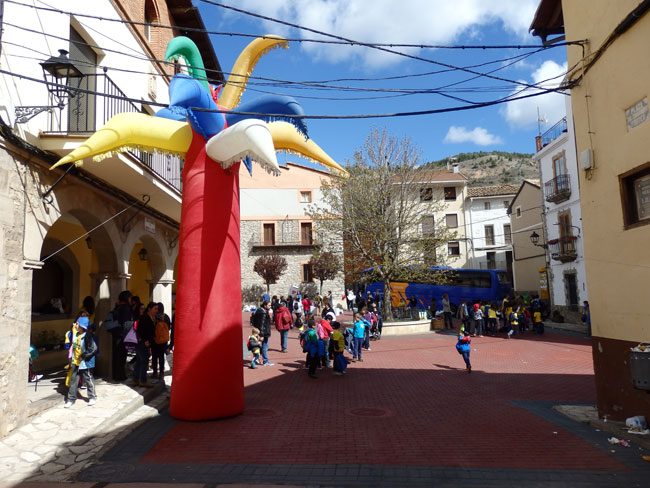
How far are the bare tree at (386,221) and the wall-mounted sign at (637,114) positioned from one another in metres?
14.6

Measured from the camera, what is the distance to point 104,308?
33.2ft

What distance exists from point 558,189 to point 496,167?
100334 millimetres

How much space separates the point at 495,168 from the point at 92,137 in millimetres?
122940

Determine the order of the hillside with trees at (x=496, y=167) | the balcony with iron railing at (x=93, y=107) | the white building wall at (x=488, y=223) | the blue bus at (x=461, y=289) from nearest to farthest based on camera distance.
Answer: the balcony with iron railing at (x=93, y=107), the blue bus at (x=461, y=289), the white building wall at (x=488, y=223), the hillside with trees at (x=496, y=167)

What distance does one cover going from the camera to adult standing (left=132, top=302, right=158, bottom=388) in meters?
9.22

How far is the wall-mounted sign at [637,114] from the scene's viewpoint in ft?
22.1

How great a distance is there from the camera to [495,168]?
392 feet

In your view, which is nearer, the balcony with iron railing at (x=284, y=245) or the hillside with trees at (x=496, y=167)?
the balcony with iron railing at (x=284, y=245)

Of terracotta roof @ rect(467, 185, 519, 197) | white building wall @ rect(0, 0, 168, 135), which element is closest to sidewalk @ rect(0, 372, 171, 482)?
white building wall @ rect(0, 0, 168, 135)

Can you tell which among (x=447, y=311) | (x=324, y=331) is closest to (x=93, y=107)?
(x=324, y=331)

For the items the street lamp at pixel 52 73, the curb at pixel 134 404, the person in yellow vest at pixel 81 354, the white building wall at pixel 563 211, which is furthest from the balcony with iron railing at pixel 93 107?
the white building wall at pixel 563 211

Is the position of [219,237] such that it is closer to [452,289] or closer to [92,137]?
[92,137]

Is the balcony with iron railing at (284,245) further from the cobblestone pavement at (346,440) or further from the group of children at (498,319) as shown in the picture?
the cobblestone pavement at (346,440)

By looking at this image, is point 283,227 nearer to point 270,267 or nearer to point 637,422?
point 270,267
